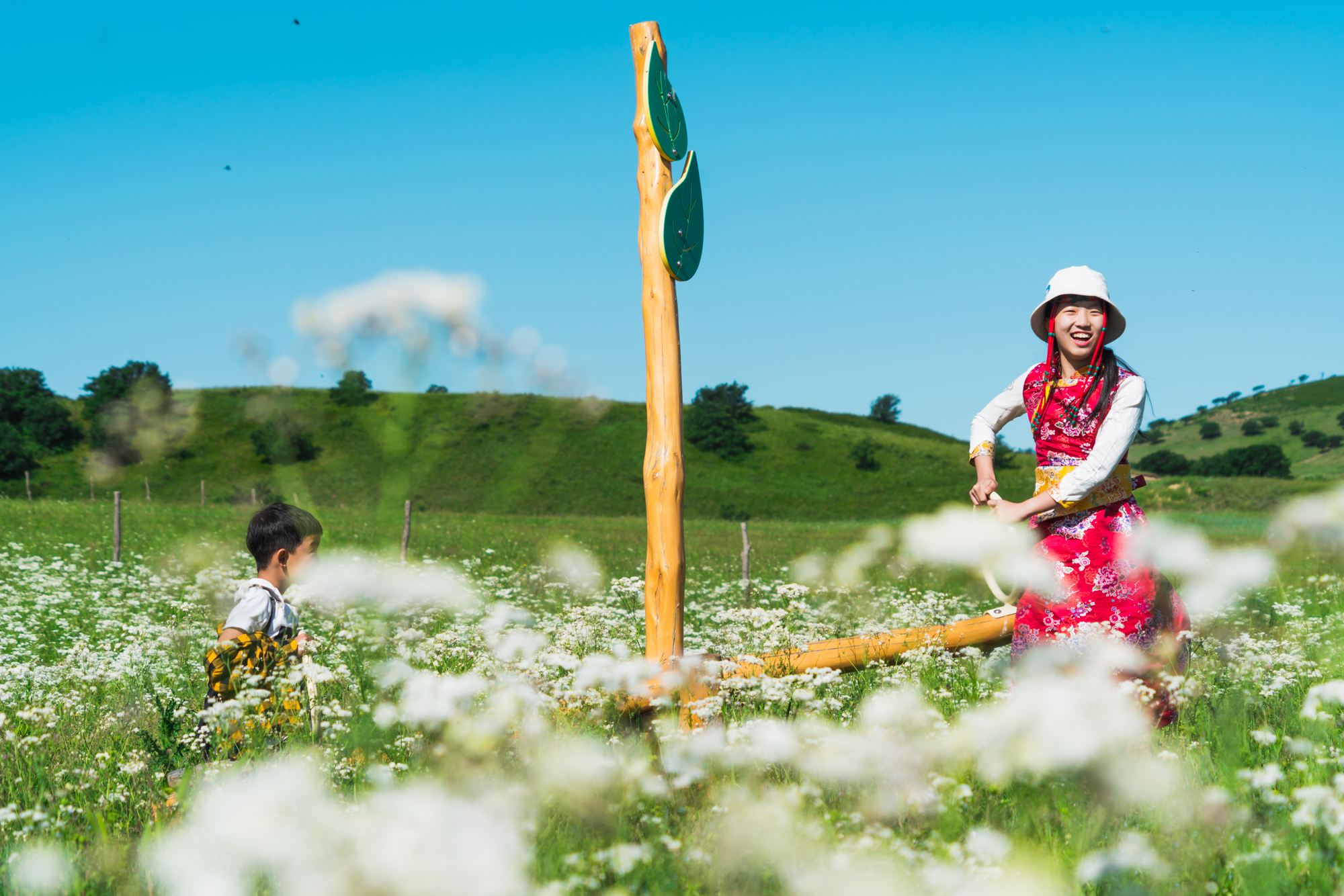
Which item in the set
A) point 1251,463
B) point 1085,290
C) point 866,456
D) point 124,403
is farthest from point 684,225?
point 1251,463

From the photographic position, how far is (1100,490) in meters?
4.12

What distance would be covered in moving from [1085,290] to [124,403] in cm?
7569

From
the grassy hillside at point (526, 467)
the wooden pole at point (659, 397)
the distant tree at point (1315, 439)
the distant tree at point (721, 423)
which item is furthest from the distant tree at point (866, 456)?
the wooden pole at point (659, 397)

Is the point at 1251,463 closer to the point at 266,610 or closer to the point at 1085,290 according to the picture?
the point at 1085,290

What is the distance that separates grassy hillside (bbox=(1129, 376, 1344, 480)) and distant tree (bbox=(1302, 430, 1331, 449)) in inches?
29.5

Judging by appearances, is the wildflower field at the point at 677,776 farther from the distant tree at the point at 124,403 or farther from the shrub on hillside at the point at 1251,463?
the shrub on hillside at the point at 1251,463

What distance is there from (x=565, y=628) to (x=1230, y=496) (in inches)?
2733

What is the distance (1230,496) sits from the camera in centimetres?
6088

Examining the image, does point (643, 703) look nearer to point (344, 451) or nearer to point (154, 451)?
point (344, 451)

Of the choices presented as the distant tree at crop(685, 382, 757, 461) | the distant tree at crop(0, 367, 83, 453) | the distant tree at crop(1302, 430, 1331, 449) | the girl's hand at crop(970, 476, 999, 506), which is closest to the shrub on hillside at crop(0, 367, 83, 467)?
the distant tree at crop(0, 367, 83, 453)

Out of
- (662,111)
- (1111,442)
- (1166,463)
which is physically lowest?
(1111,442)

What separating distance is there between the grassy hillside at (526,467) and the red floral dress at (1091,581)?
54202mm

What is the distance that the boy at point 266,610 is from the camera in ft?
13.2

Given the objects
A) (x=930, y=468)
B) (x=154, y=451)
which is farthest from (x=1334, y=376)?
(x=154, y=451)
